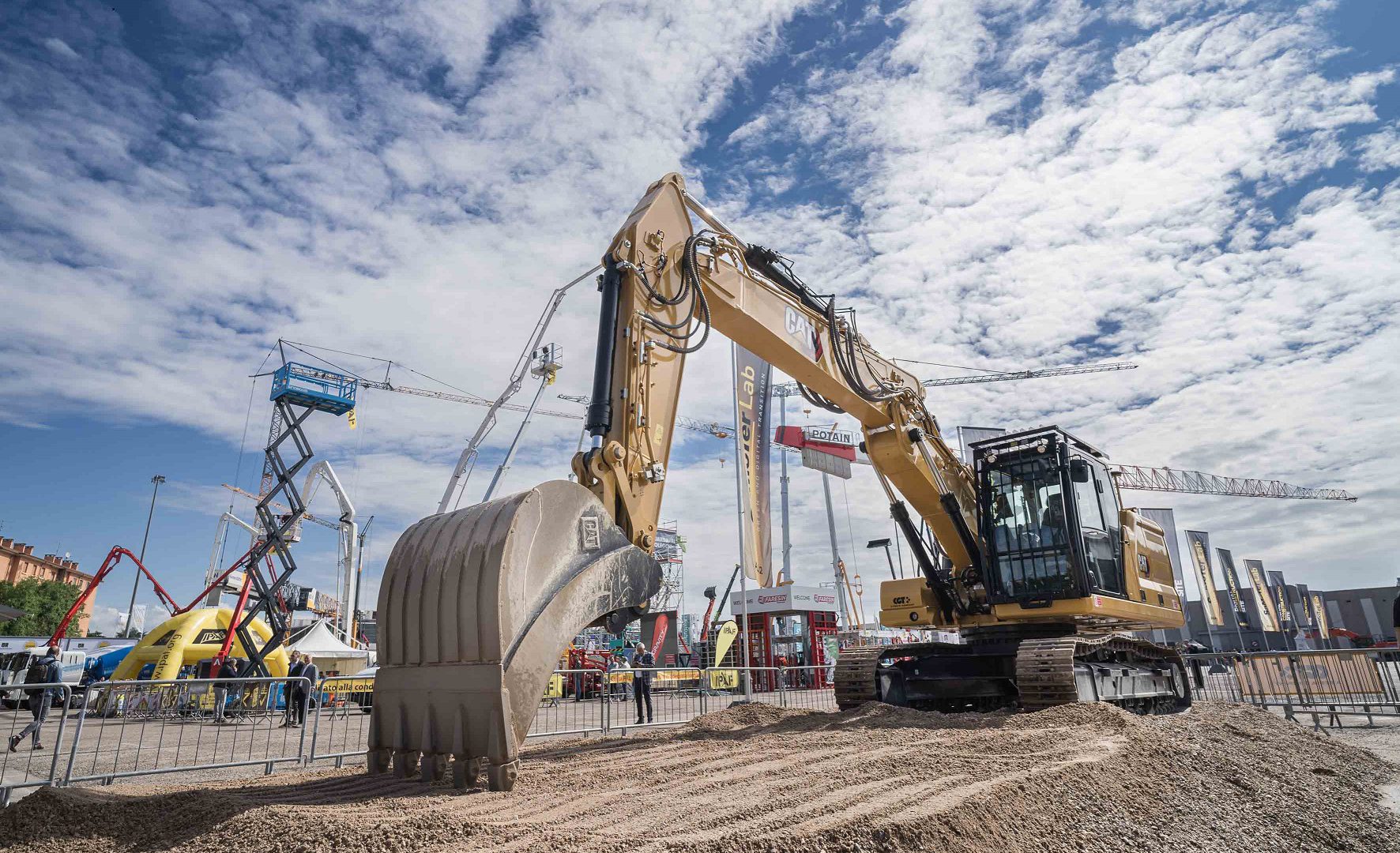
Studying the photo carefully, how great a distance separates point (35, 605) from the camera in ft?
169

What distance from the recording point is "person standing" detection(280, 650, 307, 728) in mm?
13367

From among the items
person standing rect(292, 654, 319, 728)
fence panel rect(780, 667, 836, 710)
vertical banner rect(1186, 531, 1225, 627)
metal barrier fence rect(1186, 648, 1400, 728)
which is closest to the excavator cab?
metal barrier fence rect(1186, 648, 1400, 728)

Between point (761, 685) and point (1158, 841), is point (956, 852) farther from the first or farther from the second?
point (761, 685)

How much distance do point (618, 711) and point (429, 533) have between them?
10.6 meters

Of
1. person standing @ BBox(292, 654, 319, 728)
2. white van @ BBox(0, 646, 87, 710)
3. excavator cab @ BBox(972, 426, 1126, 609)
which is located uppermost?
excavator cab @ BBox(972, 426, 1126, 609)

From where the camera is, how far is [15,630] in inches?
2031

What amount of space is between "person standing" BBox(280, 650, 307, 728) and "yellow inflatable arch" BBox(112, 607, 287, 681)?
1.14 feet

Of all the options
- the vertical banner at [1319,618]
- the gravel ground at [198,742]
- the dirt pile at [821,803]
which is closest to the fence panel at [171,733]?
the gravel ground at [198,742]

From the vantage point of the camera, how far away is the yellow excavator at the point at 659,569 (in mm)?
4969

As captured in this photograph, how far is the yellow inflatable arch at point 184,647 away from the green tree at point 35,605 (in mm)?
42280

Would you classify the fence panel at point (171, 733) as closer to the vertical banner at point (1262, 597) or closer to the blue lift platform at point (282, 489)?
the blue lift platform at point (282, 489)

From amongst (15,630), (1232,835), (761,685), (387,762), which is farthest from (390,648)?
(15,630)

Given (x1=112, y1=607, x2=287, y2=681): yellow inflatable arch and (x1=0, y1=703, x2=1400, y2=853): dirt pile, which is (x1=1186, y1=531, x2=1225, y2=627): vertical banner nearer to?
(x1=0, y1=703, x2=1400, y2=853): dirt pile

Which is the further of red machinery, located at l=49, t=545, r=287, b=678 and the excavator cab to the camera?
red machinery, located at l=49, t=545, r=287, b=678
